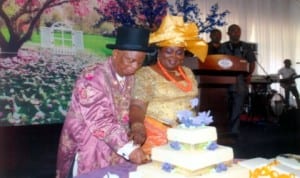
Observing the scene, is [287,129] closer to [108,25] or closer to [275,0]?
[108,25]

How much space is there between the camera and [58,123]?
687 cm

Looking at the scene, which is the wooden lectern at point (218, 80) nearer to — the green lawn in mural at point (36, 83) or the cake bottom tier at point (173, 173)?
the green lawn in mural at point (36, 83)

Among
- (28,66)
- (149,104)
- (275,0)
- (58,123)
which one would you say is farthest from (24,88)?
(275,0)

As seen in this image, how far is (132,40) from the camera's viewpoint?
5.47 ft

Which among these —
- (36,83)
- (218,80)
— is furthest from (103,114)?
(36,83)

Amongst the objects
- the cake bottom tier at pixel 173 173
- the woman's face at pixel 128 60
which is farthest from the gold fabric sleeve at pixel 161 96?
the cake bottom tier at pixel 173 173

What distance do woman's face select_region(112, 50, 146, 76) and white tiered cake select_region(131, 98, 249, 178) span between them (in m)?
0.42

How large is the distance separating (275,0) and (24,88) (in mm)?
7905

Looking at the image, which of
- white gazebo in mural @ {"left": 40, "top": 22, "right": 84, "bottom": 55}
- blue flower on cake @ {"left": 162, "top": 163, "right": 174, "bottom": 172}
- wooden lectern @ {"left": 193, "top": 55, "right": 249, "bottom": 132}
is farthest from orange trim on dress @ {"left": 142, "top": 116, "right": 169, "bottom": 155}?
white gazebo in mural @ {"left": 40, "top": 22, "right": 84, "bottom": 55}

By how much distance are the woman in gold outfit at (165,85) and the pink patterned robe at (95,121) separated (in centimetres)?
15

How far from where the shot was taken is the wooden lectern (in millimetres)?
4688

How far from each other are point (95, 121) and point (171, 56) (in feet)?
1.82

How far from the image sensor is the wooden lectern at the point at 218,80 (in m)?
4.69

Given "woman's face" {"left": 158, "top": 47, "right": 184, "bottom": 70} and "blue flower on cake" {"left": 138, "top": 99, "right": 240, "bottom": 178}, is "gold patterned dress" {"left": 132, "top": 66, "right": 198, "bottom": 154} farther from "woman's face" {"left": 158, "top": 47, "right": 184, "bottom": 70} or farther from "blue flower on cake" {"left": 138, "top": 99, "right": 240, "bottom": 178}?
"blue flower on cake" {"left": 138, "top": 99, "right": 240, "bottom": 178}
